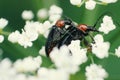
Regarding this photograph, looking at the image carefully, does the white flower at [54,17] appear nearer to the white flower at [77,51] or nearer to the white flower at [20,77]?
the white flower at [77,51]

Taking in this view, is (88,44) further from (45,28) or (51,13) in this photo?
(51,13)

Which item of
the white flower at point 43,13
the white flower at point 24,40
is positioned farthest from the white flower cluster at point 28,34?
the white flower at point 43,13

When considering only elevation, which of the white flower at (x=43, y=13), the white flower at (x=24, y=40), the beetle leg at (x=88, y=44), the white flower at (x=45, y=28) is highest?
the white flower at (x=43, y=13)

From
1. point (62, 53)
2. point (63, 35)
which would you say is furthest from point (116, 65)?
point (62, 53)

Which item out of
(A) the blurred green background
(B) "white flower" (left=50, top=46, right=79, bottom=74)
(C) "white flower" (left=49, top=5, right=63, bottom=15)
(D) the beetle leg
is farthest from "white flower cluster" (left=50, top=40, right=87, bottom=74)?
(C) "white flower" (left=49, top=5, right=63, bottom=15)

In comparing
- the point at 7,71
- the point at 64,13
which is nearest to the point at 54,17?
the point at 64,13

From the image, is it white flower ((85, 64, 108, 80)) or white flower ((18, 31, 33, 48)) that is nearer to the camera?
white flower ((85, 64, 108, 80))

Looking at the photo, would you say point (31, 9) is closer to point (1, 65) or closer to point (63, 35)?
point (63, 35)

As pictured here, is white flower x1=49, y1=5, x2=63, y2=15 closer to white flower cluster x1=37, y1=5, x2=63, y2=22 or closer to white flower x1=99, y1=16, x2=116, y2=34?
white flower cluster x1=37, y1=5, x2=63, y2=22
